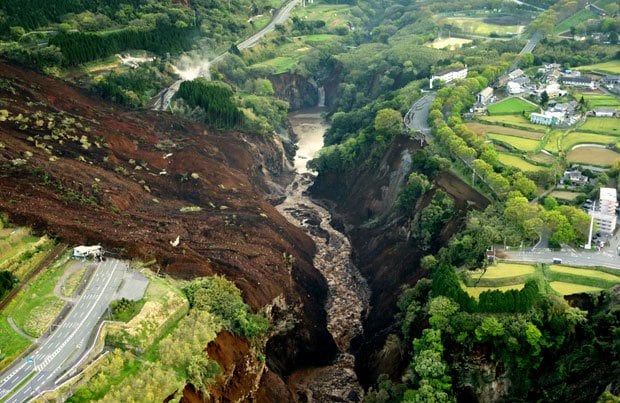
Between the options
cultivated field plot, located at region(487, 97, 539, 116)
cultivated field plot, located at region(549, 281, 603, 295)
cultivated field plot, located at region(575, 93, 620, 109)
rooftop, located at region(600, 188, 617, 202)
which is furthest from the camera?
cultivated field plot, located at region(487, 97, 539, 116)

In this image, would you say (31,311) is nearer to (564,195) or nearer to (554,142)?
(564,195)

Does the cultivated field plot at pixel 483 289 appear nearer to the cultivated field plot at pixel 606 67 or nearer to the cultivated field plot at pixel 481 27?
the cultivated field plot at pixel 606 67

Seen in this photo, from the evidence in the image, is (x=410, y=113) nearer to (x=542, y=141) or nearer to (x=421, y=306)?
(x=542, y=141)

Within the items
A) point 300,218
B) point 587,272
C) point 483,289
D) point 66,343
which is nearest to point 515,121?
point 300,218

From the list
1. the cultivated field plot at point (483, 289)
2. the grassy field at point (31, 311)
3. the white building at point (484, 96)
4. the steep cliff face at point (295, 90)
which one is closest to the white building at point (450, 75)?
the white building at point (484, 96)

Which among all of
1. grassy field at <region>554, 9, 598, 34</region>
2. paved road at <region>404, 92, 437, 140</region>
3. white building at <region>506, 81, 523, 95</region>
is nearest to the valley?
white building at <region>506, 81, 523, 95</region>

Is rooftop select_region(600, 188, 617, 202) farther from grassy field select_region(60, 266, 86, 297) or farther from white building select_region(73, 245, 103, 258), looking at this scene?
grassy field select_region(60, 266, 86, 297)
